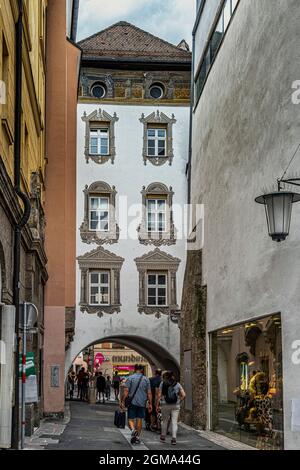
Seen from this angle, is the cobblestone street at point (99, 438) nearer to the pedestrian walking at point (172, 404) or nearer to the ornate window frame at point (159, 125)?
the pedestrian walking at point (172, 404)

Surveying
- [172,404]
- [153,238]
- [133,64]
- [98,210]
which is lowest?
[172,404]

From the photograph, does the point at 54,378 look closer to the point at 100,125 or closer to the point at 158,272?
the point at 158,272

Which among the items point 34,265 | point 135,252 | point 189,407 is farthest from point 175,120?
point 34,265

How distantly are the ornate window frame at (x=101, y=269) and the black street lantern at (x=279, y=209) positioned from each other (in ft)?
85.0

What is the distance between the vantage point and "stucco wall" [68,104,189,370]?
122 ft

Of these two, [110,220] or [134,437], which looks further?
[110,220]

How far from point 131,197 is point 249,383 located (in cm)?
2044

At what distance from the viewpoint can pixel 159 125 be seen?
38.8 m

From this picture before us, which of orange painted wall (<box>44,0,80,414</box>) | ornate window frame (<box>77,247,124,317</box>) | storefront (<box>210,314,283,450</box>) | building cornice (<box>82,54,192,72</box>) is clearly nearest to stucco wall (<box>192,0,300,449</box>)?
storefront (<box>210,314,283,450</box>)

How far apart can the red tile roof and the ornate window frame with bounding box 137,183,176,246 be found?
19.7 feet

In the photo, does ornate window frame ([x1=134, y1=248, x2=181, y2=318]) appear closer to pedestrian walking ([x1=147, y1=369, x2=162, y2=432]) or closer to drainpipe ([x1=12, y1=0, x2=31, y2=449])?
pedestrian walking ([x1=147, y1=369, x2=162, y2=432])

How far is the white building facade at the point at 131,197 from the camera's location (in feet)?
122

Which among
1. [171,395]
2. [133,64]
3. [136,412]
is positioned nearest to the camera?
[136,412]

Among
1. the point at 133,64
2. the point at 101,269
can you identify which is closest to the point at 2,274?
the point at 101,269
